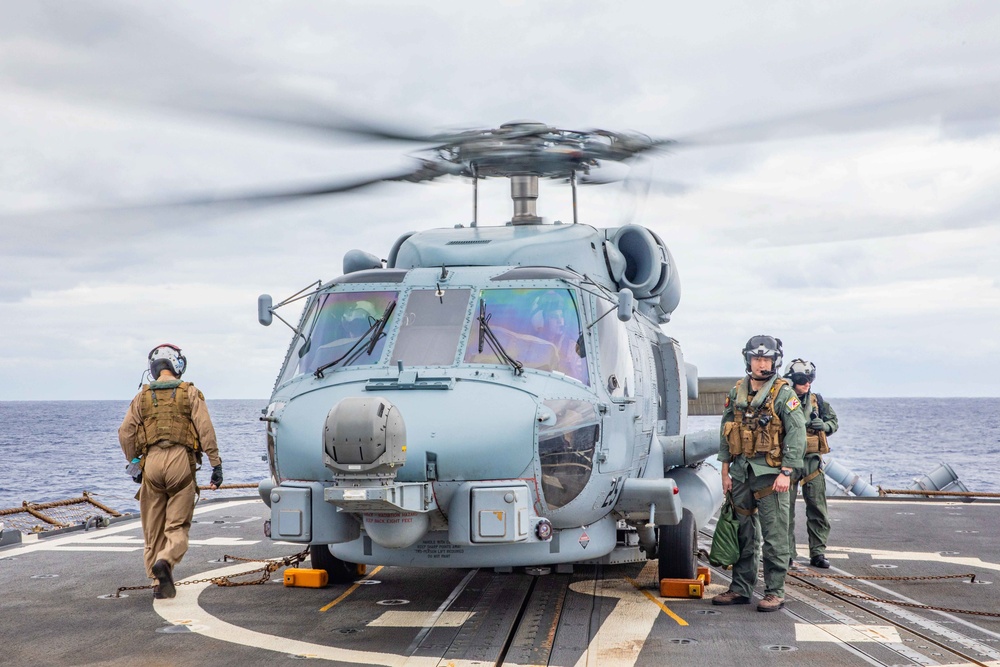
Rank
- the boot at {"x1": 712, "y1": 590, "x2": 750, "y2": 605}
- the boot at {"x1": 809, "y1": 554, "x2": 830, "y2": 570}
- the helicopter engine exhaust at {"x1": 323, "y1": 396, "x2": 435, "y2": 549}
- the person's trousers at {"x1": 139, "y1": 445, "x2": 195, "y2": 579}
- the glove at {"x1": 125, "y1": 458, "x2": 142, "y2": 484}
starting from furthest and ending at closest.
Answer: the boot at {"x1": 809, "y1": 554, "x2": 830, "y2": 570}, the glove at {"x1": 125, "y1": 458, "x2": 142, "y2": 484}, the person's trousers at {"x1": 139, "y1": 445, "x2": 195, "y2": 579}, the boot at {"x1": 712, "y1": 590, "x2": 750, "y2": 605}, the helicopter engine exhaust at {"x1": 323, "y1": 396, "x2": 435, "y2": 549}

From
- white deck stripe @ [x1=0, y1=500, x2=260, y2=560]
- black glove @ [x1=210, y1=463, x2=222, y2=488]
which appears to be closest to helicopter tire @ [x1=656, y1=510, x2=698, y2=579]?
black glove @ [x1=210, y1=463, x2=222, y2=488]

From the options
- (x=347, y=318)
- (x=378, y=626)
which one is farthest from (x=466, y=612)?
(x=347, y=318)

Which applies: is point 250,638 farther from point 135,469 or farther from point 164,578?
point 135,469

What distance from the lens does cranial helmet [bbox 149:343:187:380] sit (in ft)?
26.6

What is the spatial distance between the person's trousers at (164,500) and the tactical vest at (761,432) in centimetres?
420

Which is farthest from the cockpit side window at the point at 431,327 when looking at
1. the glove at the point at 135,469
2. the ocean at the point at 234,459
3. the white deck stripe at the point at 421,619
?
the ocean at the point at 234,459

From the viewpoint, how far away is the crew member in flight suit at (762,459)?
24.1 ft

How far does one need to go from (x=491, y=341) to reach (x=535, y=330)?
334 millimetres

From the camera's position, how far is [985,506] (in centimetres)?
1505

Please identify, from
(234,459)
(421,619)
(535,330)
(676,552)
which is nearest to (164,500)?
(421,619)

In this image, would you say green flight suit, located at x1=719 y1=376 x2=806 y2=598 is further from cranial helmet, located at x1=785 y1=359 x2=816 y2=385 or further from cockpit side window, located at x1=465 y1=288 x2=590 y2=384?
cranial helmet, located at x1=785 y1=359 x2=816 y2=385

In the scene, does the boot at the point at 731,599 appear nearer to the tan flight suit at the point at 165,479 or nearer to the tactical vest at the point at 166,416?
the tan flight suit at the point at 165,479

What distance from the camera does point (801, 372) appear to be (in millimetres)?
9531

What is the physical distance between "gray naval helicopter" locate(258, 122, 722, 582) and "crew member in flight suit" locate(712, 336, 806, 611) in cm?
52
